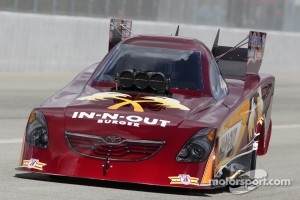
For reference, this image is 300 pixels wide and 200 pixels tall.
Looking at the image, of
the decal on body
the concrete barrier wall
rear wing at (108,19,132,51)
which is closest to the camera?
the decal on body

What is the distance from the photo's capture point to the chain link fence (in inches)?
874

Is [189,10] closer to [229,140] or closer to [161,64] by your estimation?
[161,64]

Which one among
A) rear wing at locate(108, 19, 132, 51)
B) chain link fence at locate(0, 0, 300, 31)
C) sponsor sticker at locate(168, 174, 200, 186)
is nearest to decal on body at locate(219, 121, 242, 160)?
sponsor sticker at locate(168, 174, 200, 186)

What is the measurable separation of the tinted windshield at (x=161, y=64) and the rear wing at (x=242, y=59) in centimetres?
138

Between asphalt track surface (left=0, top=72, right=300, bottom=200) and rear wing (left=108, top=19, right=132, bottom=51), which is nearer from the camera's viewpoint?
asphalt track surface (left=0, top=72, right=300, bottom=200)

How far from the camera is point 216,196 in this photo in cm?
883

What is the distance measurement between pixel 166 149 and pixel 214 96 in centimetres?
139

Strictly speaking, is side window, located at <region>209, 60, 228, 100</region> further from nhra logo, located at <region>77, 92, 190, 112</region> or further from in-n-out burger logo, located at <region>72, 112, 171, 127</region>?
in-n-out burger logo, located at <region>72, 112, 171, 127</region>

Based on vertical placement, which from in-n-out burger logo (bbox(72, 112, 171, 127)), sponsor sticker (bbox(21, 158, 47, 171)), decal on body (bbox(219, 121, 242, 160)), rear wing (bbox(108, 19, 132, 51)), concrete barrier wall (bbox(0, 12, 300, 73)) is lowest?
concrete barrier wall (bbox(0, 12, 300, 73))

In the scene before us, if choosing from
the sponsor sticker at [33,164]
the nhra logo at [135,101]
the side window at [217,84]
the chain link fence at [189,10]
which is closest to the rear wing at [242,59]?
the side window at [217,84]

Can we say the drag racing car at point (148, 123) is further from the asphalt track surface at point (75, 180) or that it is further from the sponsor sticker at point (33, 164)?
the asphalt track surface at point (75, 180)

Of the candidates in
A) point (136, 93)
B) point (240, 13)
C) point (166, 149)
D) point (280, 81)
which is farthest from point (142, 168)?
point (240, 13)

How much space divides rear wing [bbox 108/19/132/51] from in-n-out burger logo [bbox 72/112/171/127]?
3.64 m

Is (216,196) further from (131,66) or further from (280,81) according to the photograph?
(280,81)
